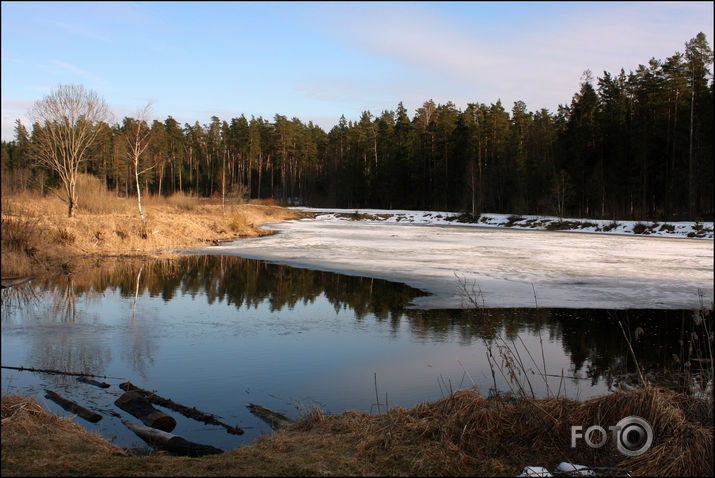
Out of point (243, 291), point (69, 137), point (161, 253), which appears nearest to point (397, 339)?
point (243, 291)

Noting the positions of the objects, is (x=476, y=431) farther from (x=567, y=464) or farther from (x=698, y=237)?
(x=698, y=237)

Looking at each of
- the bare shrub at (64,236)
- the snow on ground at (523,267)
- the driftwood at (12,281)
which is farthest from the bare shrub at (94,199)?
the driftwood at (12,281)

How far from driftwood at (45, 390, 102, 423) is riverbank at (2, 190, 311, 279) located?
9257mm

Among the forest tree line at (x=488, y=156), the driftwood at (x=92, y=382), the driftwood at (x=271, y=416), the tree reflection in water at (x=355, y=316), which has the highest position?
the forest tree line at (x=488, y=156)

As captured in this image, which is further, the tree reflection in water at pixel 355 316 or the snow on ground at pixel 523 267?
the snow on ground at pixel 523 267

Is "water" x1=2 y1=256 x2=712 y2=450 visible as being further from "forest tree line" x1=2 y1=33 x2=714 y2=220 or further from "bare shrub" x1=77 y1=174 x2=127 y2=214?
"forest tree line" x1=2 y1=33 x2=714 y2=220

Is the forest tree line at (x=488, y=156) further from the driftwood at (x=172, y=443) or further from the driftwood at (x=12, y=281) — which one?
the driftwood at (x=172, y=443)

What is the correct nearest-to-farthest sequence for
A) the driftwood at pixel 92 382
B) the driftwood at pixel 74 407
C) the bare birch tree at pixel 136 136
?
1. the driftwood at pixel 74 407
2. the driftwood at pixel 92 382
3. the bare birch tree at pixel 136 136

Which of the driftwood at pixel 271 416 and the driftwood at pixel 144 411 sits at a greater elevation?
the driftwood at pixel 144 411

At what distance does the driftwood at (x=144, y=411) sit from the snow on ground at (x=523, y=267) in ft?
12.9

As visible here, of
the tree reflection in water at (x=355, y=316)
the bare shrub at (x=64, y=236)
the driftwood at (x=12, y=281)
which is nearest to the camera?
the tree reflection in water at (x=355, y=316)

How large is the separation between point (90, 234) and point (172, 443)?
19449 millimetres

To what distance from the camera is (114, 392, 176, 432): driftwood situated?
524 centimetres

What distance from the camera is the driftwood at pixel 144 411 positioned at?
524cm
